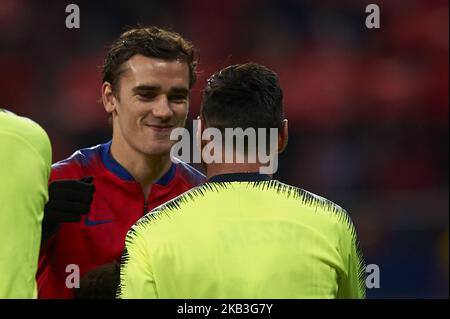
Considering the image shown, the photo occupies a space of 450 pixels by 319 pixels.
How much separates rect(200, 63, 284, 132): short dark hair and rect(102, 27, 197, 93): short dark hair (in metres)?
1.12

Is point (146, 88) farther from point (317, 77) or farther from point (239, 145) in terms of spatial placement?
point (317, 77)

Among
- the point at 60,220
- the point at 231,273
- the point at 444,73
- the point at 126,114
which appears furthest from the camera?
the point at 444,73

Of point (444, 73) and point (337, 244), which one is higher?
point (444, 73)

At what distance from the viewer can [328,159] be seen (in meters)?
7.76

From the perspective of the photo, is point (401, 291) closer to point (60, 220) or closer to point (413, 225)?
point (413, 225)

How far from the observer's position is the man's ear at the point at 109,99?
11.7ft

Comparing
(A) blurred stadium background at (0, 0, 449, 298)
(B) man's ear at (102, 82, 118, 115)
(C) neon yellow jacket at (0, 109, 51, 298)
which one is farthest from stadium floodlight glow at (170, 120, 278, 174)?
(A) blurred stadium background at (0, 0, 449, 298)

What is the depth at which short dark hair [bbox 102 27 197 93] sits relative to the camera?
11.5 ft

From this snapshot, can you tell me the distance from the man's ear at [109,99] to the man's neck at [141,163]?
0.12 metres

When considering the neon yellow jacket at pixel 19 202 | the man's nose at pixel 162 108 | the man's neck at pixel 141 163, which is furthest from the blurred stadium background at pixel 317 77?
the neon yellow jacket at pixel 19 202

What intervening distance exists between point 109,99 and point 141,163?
0.28 m

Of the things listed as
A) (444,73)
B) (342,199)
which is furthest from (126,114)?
(444,73)

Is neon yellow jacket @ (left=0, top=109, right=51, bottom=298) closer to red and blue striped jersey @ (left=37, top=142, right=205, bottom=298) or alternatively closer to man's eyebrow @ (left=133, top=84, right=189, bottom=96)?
red and blue striped jersey @ (left=37, top=142, right=205, bottom=298)

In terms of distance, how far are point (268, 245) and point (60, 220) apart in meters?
0.94
